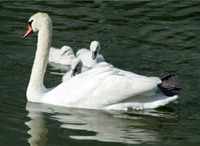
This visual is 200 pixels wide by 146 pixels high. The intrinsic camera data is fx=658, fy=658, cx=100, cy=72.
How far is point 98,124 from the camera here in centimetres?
984

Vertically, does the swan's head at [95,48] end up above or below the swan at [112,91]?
above

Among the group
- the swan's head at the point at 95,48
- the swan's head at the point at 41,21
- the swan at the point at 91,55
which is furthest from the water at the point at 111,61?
the swan's head at the point at 41,21

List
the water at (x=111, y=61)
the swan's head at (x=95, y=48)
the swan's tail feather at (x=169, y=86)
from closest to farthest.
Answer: the water at (x=111, y=61) < the swan's tail feather at (x=169, y=86) < the swan's head at (x=95, y=48)

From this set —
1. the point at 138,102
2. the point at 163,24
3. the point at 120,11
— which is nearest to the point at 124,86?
the point at 138,102

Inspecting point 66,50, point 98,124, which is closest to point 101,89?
point 98,124

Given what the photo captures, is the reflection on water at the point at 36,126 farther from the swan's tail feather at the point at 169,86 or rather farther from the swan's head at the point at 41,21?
the swan's tail feather at the point at 169,86

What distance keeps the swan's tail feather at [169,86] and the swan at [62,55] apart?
3.79m

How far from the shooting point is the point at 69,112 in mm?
10430

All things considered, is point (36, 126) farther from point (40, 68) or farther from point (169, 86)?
point (169, 86)

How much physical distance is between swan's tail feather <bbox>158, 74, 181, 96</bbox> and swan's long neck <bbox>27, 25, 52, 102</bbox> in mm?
2054

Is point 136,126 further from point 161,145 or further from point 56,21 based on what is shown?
point 56,21

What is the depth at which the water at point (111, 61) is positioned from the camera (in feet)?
30.5

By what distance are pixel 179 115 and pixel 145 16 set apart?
604 cm

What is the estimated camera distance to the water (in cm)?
928
